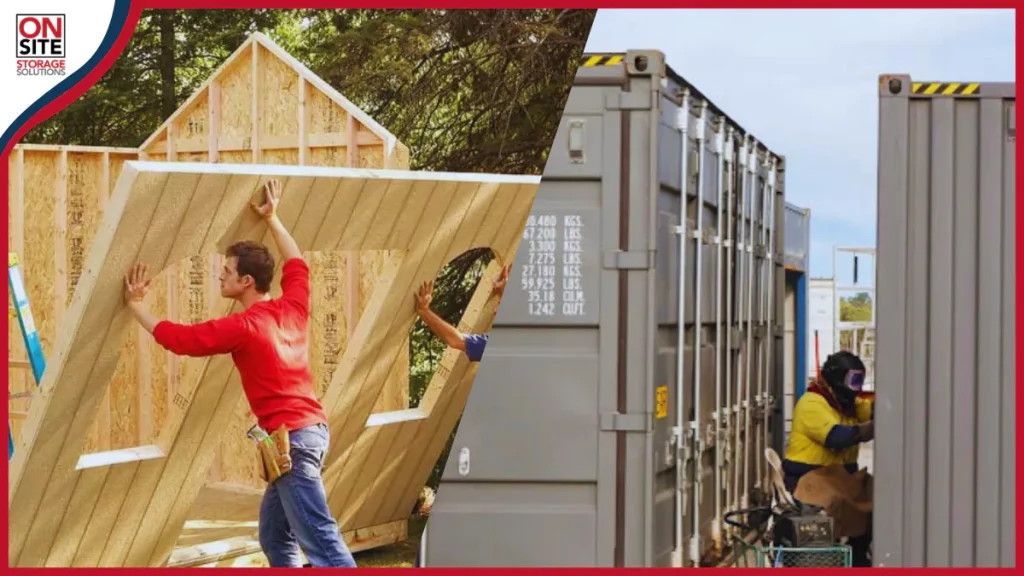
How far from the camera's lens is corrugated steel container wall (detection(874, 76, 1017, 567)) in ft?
16.4

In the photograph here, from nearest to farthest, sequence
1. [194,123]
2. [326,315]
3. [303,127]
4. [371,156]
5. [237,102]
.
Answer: [371,156] → [326,315] → [303,127] → [237,102] → [194,123]

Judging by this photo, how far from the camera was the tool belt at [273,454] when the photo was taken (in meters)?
5.91

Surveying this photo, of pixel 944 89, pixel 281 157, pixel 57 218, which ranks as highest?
pixel 281 157

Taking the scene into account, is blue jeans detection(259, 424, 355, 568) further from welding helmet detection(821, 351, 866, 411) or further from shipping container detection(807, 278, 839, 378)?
shipping container detection(807, 278, 839, 378)

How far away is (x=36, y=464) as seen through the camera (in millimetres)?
5824

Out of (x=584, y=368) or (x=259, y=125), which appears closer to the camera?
(x=584, y=368)

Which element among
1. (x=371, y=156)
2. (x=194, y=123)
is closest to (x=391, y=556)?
(x=371, y=156)

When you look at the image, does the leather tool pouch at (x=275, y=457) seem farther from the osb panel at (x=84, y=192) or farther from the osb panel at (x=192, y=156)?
the osb panel at (x=84, y=192)

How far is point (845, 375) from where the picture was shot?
602 centimetres

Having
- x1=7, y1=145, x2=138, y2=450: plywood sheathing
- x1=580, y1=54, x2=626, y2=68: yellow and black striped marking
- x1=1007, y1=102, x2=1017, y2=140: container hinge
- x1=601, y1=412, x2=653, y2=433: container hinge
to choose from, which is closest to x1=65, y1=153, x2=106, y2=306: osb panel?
x1=7, y1=145, x2=138, y2=450: plywood sheathing

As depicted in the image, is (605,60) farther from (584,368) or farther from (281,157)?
→ (281,157)

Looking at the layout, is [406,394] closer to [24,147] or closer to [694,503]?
[694,503]

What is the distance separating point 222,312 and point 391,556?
81.9 inches

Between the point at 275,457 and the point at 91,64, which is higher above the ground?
the point at 91,64
